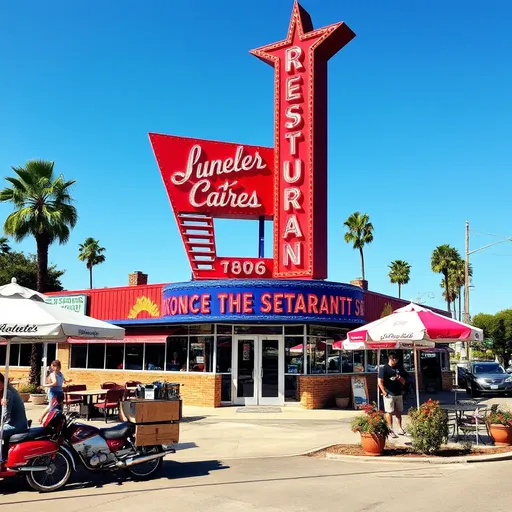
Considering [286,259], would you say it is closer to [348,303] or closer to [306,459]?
[348,303]

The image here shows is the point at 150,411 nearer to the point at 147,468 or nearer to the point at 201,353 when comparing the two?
the point at 147,468

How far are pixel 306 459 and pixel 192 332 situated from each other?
11683mm

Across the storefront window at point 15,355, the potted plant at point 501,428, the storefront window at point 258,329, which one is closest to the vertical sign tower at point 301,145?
the storefront window at point 258,329

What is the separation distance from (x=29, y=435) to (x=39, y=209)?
20.1m

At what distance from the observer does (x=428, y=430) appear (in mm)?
10984

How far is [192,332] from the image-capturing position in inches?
887

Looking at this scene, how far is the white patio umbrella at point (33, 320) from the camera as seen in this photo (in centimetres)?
946

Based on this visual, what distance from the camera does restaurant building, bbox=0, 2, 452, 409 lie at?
2106 centimetres

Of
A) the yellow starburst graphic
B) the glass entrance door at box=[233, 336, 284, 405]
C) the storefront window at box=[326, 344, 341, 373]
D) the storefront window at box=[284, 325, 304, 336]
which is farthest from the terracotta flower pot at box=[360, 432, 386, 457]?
the yellow starburst graphic

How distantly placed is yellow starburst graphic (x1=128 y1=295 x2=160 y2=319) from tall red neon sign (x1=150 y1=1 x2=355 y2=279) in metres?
3.53

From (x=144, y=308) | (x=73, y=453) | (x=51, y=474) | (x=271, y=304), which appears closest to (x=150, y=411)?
(x=73, y=453)

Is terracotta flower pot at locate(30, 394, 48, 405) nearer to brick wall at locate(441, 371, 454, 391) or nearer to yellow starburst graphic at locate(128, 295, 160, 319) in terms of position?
yellow starburst graphic at locate(128, 295, 160, 319)

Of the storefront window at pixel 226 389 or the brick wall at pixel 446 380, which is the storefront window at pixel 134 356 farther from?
the brick wall at pixel 446 380

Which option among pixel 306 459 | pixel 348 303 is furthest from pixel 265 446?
pixel 348 303
